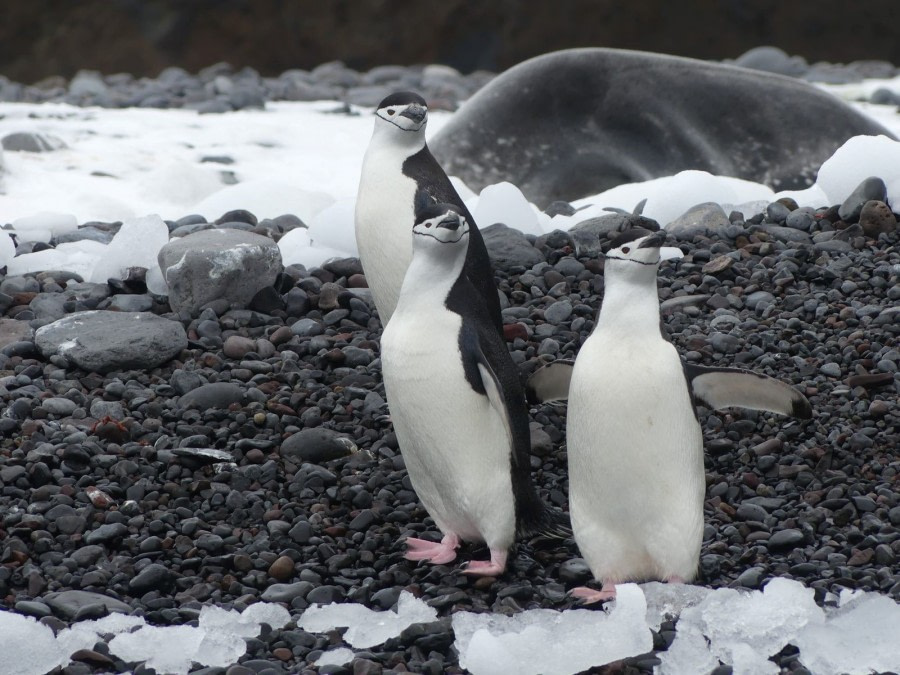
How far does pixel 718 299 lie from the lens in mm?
4168

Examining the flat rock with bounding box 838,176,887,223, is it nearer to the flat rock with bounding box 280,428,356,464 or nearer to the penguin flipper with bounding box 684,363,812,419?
the penguin flipper with bounding box 684,363,812,419

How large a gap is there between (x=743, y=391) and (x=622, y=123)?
3866mm

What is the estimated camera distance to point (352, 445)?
3.55m

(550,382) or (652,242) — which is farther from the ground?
(652,242)

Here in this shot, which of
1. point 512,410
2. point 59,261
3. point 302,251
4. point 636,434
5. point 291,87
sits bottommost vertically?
point 291,87

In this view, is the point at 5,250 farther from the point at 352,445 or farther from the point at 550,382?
the point at 550,382

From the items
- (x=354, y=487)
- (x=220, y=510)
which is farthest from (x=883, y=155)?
(x=220, y=510)

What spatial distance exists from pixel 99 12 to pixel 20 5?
808 millimetres

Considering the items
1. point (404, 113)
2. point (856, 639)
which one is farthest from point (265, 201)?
point (856, 639)

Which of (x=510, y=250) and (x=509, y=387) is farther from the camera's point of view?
(x=510, y=250)

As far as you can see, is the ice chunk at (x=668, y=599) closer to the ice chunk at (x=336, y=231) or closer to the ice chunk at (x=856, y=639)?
the ice chunk at (x=856, y=639)

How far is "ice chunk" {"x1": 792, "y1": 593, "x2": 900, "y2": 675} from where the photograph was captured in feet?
8.56

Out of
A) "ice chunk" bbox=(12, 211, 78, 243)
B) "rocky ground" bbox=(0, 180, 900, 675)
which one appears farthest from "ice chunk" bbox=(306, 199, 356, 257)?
"ice chunk" bbox=(12, 211, 78, 243)

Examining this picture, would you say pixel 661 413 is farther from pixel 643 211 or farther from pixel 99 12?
pixel 99 12
